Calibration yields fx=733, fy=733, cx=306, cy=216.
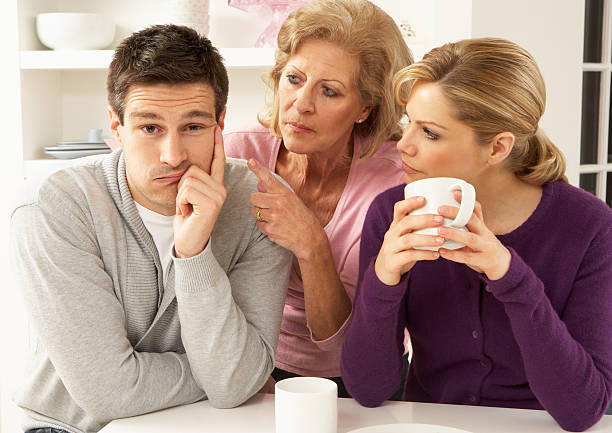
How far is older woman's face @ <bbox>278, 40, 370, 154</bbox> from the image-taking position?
5.67 ft

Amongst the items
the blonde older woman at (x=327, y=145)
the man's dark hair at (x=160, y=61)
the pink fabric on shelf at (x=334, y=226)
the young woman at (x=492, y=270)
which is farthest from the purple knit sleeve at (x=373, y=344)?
the man's dark hair at (x=160, y=61)

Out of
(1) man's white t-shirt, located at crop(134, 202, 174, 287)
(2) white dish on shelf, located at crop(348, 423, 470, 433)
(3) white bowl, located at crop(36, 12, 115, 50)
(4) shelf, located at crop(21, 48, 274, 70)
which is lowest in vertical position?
(2) white dish on shelf, located at crop(348, 423, 470, 433)

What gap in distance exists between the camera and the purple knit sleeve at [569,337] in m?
1.20

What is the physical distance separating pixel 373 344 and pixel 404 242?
0.25 meters

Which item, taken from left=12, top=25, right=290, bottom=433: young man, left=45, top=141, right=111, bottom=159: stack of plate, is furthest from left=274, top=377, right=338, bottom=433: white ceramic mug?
left=45, top=141, right=111, bottom=159: stack of plate

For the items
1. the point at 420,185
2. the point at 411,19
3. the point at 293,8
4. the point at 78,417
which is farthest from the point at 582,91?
the point at 78,417

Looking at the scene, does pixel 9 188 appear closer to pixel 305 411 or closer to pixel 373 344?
pixel 373 344

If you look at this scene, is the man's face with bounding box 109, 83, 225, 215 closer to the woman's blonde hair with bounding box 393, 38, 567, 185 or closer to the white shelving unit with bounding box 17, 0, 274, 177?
Result: the woman's blonde hair with bounding box 393, 38, 567, 185

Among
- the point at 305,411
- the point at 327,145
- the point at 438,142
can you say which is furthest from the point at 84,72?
the point at 305,411

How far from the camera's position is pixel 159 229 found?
145 cm

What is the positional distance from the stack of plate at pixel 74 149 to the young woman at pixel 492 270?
168cm

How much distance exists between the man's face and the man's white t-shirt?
22 millimetres

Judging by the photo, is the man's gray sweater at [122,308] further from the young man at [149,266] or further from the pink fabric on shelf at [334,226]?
the pink fabric on shelf at [334,226]

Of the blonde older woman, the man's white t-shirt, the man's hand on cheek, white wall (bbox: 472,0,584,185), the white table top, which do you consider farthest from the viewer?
white wall (bbox: 472,0,584,185)
